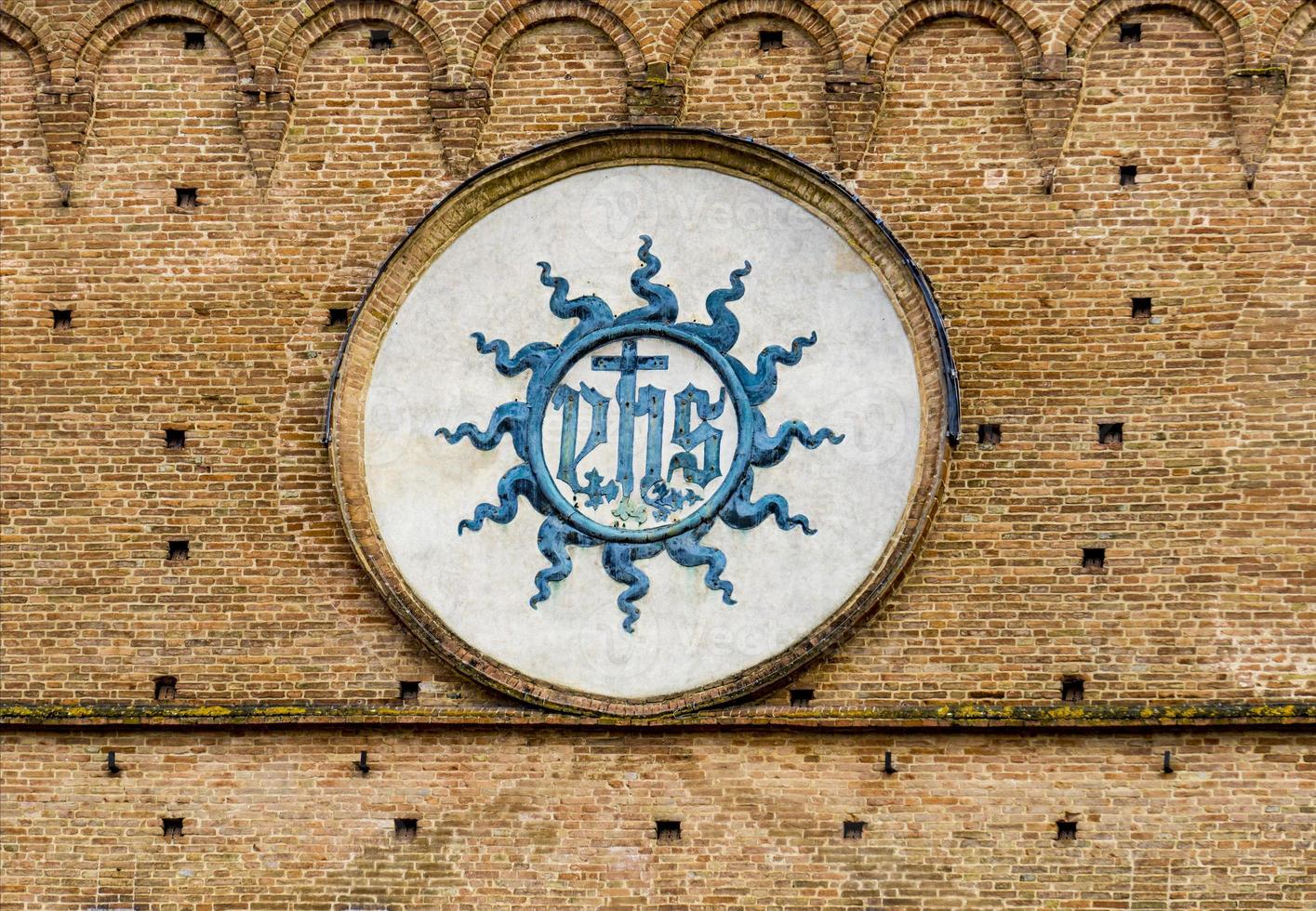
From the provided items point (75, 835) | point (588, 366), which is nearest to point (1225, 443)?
point (588, 366)

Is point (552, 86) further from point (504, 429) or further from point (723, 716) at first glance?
point (723, 716)

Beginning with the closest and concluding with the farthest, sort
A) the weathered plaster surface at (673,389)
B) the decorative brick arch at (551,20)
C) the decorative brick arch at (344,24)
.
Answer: the weathered plaster surface at (673,389) < the decorative brick arch at (551,20) < the decorative brick arch at (344,24)

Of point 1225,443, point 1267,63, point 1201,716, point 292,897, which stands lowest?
point 292,897

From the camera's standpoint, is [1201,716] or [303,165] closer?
[1201,716]

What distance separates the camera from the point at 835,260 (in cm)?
1716

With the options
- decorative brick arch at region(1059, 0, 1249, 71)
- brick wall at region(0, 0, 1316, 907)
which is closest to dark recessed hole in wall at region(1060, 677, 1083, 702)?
brick wall at region(0, 0, 1316, 907)

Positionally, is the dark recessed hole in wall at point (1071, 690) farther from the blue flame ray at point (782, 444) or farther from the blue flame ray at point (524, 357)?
the blue flame ray at point (524, 357)

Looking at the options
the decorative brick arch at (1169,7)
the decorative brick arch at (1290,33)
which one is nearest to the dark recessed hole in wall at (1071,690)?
the decorative brick arch at (1169,7)

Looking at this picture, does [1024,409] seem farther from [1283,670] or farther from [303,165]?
[303,165]

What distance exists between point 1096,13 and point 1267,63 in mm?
1206

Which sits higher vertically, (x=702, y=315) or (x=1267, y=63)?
(x=1267, y=63)

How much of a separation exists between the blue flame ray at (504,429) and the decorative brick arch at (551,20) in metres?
2.34

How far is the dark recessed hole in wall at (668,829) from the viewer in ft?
54.9

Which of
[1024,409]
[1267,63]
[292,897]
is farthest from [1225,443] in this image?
[292,897]
